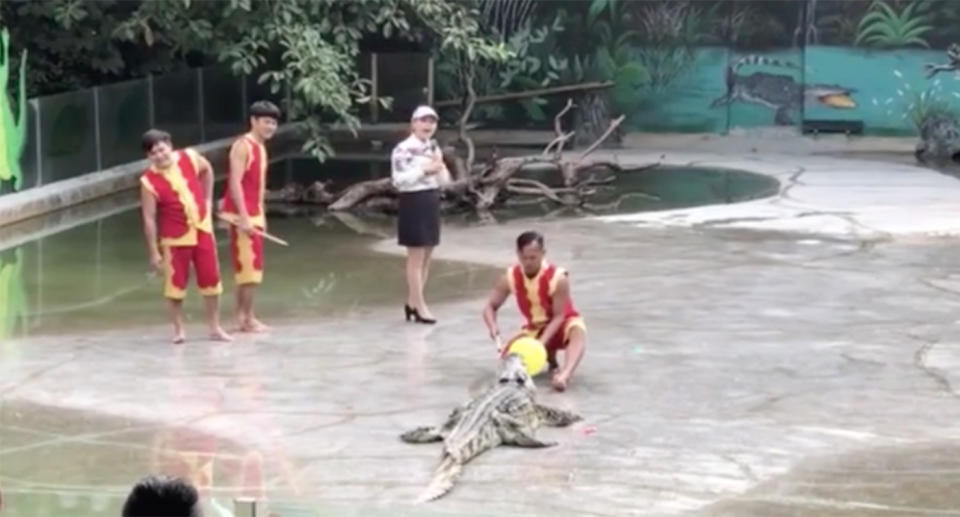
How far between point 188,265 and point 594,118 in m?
14.7

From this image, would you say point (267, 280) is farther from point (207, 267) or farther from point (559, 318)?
point (559, 318)

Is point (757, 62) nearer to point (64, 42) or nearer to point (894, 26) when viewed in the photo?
point (894, 26)

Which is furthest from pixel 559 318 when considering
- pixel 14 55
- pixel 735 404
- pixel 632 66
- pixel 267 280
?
pixel 632 66

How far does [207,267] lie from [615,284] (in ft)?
11.5

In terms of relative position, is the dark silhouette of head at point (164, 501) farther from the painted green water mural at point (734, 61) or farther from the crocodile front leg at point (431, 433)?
the painted green water mural at point (734, 61)

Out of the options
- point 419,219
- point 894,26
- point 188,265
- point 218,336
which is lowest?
point 218,336

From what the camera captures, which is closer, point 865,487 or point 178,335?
point 865,487

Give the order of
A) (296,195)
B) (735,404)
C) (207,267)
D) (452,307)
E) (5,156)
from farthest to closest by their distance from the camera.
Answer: (296,195)
(5,156)
(452,307)
(207,267)
(735,404)

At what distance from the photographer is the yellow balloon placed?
9492 mm

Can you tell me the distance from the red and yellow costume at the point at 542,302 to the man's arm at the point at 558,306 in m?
0.02

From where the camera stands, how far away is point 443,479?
7.65 m

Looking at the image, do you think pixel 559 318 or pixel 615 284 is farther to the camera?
pixel 615 284

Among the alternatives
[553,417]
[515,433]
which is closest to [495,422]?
[515,433]

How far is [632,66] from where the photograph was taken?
25.3 m
